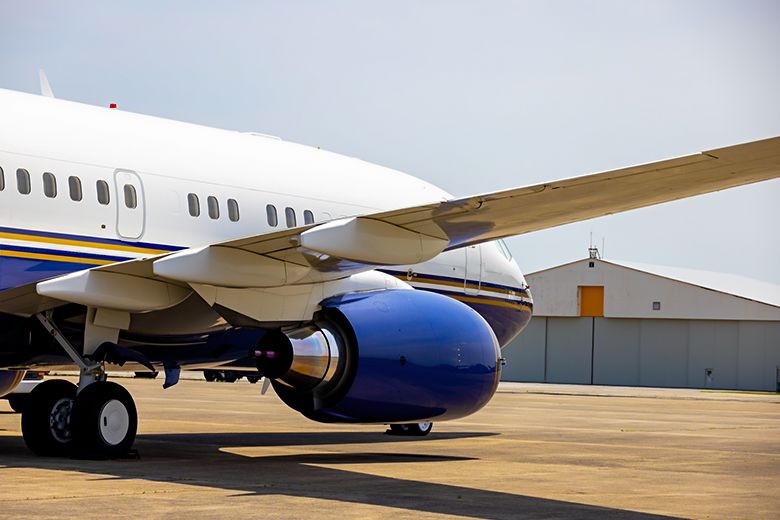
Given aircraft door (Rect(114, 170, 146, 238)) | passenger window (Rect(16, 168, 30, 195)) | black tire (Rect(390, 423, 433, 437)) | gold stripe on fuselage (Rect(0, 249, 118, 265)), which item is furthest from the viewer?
black tire (Rect(390, 423, 433, 437))

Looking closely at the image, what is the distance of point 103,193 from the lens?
35.8 feet

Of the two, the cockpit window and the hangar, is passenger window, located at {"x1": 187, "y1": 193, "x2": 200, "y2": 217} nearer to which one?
the cockpit window

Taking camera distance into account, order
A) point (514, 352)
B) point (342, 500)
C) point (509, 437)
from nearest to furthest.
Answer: point (342, 500)
point (509, 437)
point (514, 352)

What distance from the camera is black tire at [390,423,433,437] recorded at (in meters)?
16.6

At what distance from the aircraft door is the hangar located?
142ft

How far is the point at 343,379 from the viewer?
10.8m

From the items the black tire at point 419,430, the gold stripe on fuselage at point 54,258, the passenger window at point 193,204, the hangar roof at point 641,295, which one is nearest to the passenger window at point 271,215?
the passenger window at point 193,204

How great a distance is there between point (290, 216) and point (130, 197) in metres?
2.35

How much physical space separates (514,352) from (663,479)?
4533cm

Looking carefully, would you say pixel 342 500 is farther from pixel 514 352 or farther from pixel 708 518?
pixel 514 352

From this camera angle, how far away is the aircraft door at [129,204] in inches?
433

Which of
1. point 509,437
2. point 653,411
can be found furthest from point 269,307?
point 653,411

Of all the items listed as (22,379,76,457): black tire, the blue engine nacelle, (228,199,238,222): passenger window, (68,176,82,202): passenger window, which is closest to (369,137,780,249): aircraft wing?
the blue engine nacelle

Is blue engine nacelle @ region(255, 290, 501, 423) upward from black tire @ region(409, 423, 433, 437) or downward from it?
upward
